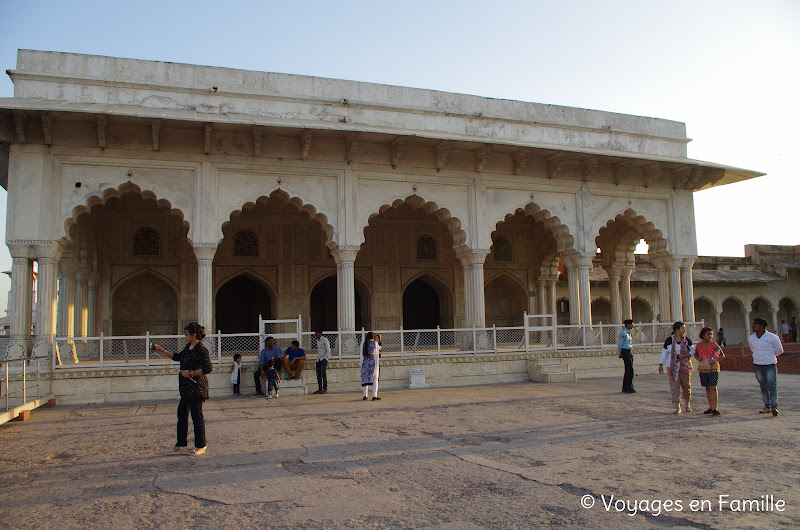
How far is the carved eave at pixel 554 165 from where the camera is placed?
516 inches

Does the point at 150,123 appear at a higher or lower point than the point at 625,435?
higher

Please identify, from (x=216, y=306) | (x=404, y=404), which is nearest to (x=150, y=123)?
(x=404, y=404)

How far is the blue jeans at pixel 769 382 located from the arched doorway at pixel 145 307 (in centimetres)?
1236

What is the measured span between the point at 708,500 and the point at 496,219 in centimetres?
947

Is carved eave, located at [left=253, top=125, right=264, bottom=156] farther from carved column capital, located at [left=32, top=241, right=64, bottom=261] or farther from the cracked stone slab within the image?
the cracked stone slab

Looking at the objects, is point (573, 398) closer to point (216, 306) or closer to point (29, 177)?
point (29, 177)

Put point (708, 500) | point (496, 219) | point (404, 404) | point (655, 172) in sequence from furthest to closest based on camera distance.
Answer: point (655, 172) < point (496, 219) < point (404, 404) < point (708, 500)

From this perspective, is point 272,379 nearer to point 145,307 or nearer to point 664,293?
point 145,307

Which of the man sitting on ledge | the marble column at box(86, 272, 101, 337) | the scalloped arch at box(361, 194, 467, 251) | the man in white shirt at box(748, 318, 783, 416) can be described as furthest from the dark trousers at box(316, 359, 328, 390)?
the man in white shirt at box(748, 318, 783, 416)

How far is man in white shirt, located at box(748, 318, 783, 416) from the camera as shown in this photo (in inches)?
291

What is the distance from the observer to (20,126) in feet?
32.9

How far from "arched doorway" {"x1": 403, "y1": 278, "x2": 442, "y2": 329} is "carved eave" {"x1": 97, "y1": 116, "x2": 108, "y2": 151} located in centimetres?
1021

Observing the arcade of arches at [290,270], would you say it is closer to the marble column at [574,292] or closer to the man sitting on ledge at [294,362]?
the marble column at [574,292]

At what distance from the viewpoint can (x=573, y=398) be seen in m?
9.25
